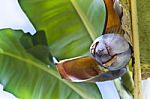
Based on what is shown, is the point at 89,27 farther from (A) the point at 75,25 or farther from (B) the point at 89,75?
(B) the point at 89,75

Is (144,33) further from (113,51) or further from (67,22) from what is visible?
(67,22)

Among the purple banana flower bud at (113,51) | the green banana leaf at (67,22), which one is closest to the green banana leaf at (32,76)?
the green banana leaf at (67,22)

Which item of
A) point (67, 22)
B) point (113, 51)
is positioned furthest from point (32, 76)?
point (113, 51)

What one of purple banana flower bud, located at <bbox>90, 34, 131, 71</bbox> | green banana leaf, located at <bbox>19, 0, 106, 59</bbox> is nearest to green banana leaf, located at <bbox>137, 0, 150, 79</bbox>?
purple banana flower bud, located at <bbox>90, 34, 131, 71</bbox>

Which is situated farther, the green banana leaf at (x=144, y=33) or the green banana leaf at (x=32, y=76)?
the green banana leaf at (x=32, y=76)

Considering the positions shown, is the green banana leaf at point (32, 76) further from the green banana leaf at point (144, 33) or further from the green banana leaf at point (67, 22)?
the green banana leaf at point (144, 33)

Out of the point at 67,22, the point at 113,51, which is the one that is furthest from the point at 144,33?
the point at 67,22

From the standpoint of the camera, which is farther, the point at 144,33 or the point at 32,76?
the point at 32,76

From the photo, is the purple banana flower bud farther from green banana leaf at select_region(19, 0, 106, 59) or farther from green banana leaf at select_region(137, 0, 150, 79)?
green banana leaf at select_region(19, 0, 106, 59)

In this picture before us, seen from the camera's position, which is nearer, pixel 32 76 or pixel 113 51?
→ pixel 113 51

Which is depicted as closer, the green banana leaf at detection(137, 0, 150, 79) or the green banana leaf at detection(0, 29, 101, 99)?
the green banana leaf at detection(137, 0, 150, 79)
